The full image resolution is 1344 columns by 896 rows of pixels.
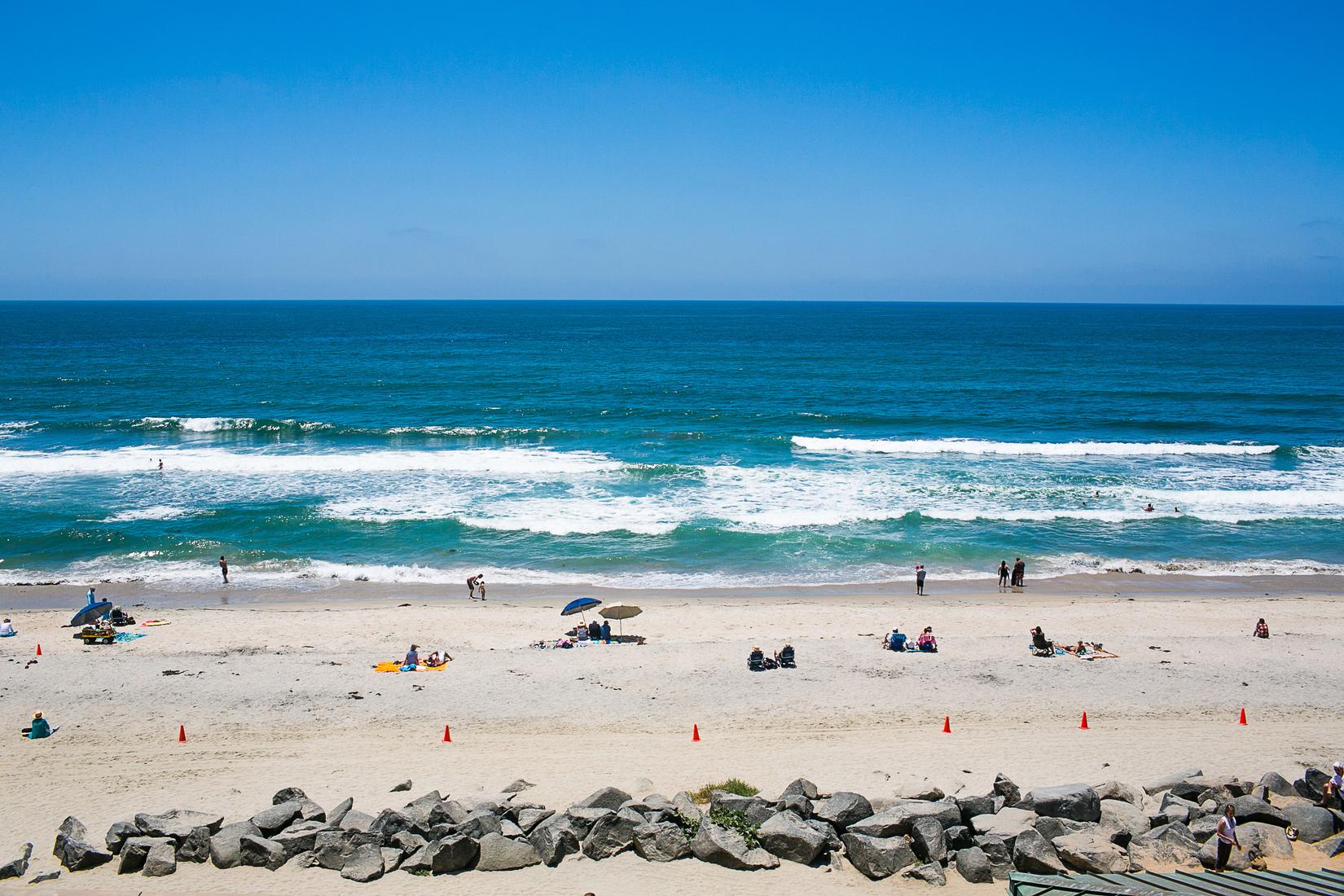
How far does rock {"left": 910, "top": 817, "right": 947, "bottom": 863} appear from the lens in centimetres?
1148

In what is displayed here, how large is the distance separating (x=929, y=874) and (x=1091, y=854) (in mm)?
2176

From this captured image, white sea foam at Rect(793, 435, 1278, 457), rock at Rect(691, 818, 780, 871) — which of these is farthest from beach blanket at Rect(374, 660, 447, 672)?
white sea foam at Rect(793, 435, 1278, 457)

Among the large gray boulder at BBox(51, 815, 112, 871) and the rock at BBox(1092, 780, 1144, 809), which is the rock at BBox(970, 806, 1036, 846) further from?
the large gray boulder at BBox(51, 815, 112, 871)

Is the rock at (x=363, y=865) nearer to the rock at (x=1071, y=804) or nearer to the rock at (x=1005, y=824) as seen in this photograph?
the rock at (x=1005, y=824)

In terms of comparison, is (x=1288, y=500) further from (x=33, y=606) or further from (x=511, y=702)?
(x=33, y=606)

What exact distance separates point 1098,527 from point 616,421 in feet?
90.2

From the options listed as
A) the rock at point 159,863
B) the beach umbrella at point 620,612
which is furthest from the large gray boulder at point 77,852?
the beach umbrella at point 620,612

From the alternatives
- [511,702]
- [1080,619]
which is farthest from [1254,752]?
[511,702]

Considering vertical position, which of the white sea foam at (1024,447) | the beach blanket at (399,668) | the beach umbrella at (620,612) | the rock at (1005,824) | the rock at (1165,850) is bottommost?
the beach blanket at (399,668)

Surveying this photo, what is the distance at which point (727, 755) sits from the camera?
15.2m

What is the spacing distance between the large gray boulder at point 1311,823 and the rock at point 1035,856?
3.54 meters

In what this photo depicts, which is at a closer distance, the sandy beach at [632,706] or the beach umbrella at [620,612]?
the sandy beach at [632,706]

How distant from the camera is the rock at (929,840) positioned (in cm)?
1148

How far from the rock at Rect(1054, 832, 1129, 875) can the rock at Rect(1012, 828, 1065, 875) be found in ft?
0.46
